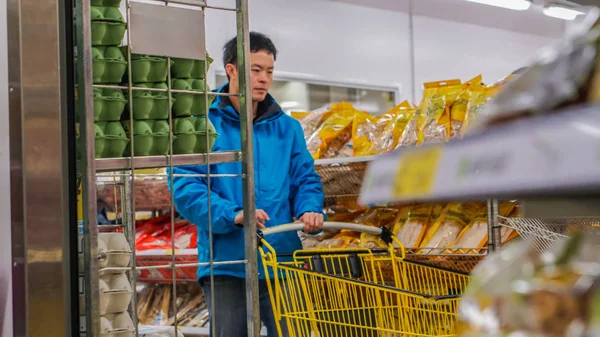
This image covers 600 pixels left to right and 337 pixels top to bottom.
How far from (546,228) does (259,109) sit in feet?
4.09

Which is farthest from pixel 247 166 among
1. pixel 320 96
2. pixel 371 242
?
pixel 320 96

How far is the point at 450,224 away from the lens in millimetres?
3355

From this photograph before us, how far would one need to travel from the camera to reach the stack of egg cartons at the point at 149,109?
211 centimetres

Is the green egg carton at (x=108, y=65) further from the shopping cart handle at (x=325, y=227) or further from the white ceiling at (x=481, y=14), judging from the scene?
the white ceiling at (x=481, y=14)

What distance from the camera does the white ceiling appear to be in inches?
339

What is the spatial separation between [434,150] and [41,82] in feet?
4.69

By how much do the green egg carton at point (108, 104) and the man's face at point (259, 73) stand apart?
1112 millimetres

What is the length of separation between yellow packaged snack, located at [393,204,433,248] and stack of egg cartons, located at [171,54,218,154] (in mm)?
1426

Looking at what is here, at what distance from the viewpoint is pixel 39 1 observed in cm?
186

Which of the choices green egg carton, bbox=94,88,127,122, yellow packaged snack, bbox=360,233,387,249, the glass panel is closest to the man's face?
yellow packaged snack, bbox=360,233,387,249

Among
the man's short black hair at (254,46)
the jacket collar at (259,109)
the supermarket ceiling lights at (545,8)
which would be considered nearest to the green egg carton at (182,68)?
the jacket collar at (259,109)

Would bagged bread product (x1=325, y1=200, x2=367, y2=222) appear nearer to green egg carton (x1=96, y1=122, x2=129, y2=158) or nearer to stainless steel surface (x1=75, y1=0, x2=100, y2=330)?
green egg carton (x1=96, y1=122, x2=129, y2=158)

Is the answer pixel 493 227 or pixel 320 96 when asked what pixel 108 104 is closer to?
pixel 493 227

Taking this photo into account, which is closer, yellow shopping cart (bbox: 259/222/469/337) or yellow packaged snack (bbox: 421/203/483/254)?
yellow shopping cart (bbox: 259/222/469/337)
